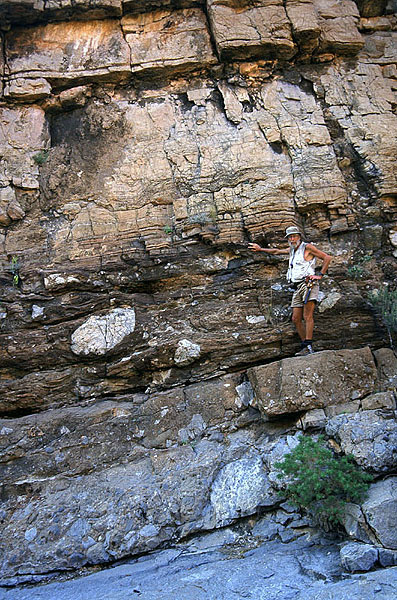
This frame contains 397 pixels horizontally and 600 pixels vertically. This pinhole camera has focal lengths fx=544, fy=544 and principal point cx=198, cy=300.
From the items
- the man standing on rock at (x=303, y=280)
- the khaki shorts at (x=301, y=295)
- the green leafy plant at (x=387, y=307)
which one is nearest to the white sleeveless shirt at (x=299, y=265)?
the man standing on rock at (x=303, y=280)

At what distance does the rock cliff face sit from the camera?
5.65 metres

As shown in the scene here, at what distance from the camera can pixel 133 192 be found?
25.3 ft

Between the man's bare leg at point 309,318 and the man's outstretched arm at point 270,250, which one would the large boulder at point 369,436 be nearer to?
the man's bare leg at point 309,318

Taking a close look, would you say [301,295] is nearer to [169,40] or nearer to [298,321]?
[298,321]

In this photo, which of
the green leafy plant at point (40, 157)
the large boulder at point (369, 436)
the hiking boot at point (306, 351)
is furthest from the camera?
the green leafy plant at point (40, 157)

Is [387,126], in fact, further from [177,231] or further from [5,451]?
[5,451]

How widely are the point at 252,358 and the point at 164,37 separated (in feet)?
17.0

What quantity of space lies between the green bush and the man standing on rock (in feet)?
5.57

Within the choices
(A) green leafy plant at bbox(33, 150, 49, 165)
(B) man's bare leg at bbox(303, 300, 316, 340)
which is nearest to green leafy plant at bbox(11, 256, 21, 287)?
(A) green leafy plant at bbox(33, 150, 49, 165)

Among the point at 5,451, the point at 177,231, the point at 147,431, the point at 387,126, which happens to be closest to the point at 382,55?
the point at 387,126

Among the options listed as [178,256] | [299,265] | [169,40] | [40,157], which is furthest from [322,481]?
[169,40]

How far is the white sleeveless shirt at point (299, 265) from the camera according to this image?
6.63 m

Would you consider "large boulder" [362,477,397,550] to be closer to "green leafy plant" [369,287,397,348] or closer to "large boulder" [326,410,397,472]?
"large boulder" [326,410,397,472]

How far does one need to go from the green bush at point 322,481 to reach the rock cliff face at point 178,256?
0.22 meters
